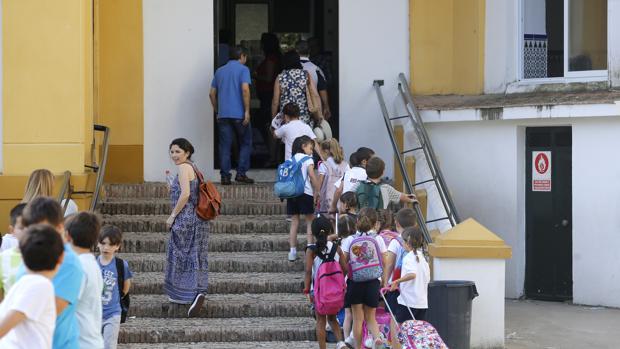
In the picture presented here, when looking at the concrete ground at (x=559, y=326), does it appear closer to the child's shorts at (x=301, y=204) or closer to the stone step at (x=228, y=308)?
the stone step at (x=228, y=308)

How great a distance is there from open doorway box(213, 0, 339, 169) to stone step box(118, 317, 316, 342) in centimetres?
477

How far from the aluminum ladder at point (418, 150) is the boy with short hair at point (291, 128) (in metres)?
0.97

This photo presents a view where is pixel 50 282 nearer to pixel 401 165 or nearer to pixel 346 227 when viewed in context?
pixel 346 227

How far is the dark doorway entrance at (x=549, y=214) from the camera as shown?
14438 millimetres

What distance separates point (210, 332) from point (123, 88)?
514 centimetres

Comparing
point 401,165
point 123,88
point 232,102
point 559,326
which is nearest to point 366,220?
point 401,165

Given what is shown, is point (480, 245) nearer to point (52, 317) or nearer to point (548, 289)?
point (548, 289)

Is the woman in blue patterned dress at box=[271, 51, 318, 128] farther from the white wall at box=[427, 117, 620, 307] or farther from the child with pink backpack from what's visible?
the child with pink backpack

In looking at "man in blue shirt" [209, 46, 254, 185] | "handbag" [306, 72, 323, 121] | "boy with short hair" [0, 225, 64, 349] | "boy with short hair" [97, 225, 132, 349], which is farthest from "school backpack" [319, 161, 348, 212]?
"boy with short hair" [0, 225, 64, 349]

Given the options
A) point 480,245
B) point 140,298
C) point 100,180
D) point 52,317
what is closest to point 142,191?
point 100,180

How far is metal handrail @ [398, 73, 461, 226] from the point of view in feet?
42.5

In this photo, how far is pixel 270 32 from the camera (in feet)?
60.0

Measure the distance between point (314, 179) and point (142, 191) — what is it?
10.2 feet

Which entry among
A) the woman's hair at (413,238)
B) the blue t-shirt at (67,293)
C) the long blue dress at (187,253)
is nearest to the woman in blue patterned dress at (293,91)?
the long blue dress at (187,253)
